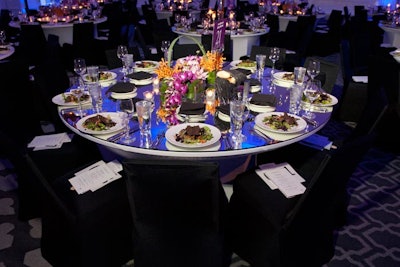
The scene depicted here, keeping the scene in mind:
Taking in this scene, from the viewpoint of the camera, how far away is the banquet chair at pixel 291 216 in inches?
64.4

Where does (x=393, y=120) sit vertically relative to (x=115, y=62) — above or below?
below

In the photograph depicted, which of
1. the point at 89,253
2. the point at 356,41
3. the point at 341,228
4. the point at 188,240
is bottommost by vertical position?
the point at 341,228

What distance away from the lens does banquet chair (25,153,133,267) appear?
1797 mm

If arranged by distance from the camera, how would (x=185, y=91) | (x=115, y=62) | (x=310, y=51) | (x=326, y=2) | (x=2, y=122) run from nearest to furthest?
1. (x=185, y=91)
2. (x=2, y=122)
3. (x=115, y=62)
4. (x=310, y=51)
5. (x=326, y=2)

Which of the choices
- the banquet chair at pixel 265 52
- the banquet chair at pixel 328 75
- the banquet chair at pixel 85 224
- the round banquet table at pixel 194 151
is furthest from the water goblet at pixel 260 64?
the banquet chair at pixel 85 224

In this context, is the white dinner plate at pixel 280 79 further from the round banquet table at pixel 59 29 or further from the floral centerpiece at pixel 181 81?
the round banquet table at pixel 59 29

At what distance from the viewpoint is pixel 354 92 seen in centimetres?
395

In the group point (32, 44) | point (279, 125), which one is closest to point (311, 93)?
point (279, 125)

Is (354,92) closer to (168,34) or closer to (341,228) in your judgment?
(341,228)

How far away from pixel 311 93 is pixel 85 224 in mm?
1695

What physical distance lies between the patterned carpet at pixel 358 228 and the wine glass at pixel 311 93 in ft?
2.93

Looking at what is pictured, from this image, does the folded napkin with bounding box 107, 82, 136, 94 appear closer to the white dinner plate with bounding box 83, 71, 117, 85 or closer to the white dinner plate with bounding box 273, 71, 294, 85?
the white dinner plate with bounding box 83, 71, 117, 85

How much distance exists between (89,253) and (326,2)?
38.6 feet

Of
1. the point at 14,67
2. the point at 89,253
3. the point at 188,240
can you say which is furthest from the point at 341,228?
the point at 14,67
